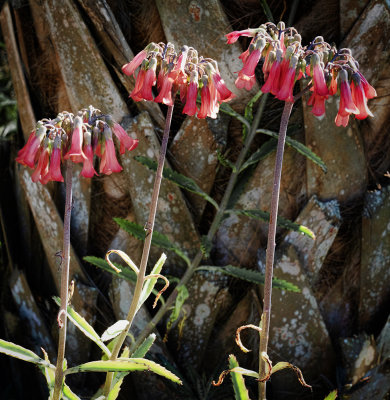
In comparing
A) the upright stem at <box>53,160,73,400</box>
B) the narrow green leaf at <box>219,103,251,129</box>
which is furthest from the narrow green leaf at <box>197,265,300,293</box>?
the upright stem at <box>53,160,73,400</box>

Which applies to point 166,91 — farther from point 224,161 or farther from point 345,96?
point 224,161

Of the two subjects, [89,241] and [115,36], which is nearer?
[115,36]

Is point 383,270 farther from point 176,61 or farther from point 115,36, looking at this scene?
point 115,36

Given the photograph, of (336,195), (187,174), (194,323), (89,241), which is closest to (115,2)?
(187,174)

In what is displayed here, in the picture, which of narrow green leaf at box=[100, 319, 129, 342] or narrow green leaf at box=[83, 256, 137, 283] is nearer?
narrow green leaf at box=[100, 319, 129, 342]

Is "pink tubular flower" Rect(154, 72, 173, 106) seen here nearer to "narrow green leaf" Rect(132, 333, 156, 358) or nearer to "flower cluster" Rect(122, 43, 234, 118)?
"flower cluster" Rect(122, 43, 234, 118)

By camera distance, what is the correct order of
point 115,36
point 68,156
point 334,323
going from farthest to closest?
point 334,323, point 115,36, point 68,156

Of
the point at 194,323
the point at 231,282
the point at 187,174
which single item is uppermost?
the point at 187,174

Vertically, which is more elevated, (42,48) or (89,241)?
(42,48)
